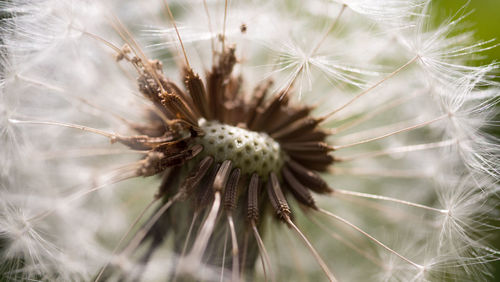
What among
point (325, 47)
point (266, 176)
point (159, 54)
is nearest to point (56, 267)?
point (266, 176)

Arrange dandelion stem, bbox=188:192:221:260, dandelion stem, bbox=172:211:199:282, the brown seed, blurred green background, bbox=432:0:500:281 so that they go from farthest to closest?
blurred green background, bbox=432:0:500:281 < the brown seed < dandelion stem, bbox=172:211:199:282 < dandelion stem, bbox=188:192:221:260

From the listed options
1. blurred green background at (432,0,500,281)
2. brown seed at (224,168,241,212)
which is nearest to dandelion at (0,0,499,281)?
brown seed at (224,168,241,212)

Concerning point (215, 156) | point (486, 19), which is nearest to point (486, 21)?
point (486, 19)

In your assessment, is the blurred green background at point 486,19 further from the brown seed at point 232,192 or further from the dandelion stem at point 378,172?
the brown seed at point 232,192

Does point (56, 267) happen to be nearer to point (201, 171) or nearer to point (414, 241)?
point (201, 171)

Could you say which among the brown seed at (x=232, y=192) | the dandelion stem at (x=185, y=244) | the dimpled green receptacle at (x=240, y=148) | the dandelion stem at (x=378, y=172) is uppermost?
the dandelion stem at (x=378, y=172)

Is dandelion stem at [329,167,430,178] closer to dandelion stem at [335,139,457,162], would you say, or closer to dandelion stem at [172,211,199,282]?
dandelion stem at [335,139,457,162]

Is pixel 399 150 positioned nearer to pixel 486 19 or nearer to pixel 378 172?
pixel 378 172

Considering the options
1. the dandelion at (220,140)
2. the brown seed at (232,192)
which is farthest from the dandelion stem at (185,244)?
the brown seed at (232,192)

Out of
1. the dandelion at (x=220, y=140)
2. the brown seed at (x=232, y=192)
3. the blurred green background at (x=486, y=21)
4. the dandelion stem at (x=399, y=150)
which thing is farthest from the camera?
the blurred green background at (x=486, y=21)
